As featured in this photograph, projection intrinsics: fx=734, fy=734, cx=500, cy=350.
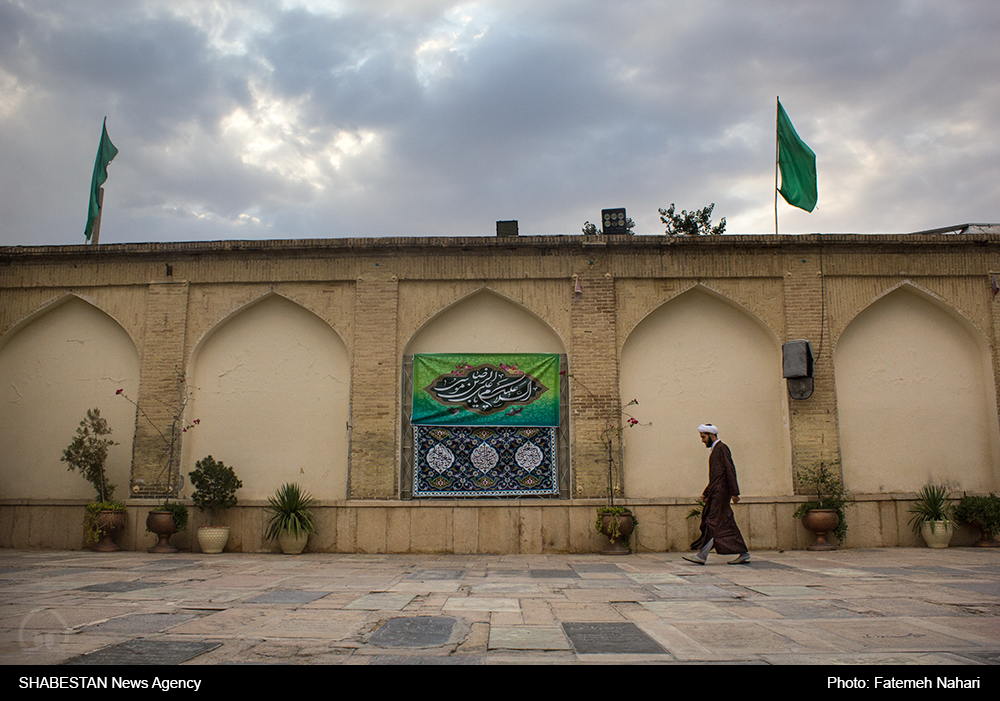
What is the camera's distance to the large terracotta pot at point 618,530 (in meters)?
9.58

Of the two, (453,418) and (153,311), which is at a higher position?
(153,311)

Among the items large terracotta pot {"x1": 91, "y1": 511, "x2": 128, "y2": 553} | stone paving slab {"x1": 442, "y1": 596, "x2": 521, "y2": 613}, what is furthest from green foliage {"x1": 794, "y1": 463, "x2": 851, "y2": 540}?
large terracotta pot {"x1": 91, "y1": 511, "x2": 128, "y2": 553}

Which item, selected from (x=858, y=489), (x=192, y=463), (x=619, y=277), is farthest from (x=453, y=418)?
(x=858, y=489)

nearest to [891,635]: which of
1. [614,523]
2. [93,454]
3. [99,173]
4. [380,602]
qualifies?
[380,602]

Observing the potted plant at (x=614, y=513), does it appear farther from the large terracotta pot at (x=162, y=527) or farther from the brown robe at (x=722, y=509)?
the large terracotta pot at (x=162, y=527)

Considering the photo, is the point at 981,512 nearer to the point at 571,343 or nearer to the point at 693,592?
the point at 571,343

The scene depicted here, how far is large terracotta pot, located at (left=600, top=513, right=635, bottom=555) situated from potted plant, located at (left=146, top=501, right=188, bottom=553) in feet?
18.6

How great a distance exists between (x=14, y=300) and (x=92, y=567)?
17.9 feet

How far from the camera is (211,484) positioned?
998 centimetres

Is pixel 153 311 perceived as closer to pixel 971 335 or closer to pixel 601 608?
pixel 601 608

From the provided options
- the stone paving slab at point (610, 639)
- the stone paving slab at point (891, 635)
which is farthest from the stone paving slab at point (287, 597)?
the stone paving slab at point (891, 635)

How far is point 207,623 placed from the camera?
4.64 metres

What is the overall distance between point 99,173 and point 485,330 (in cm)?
726

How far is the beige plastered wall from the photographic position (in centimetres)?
1038
